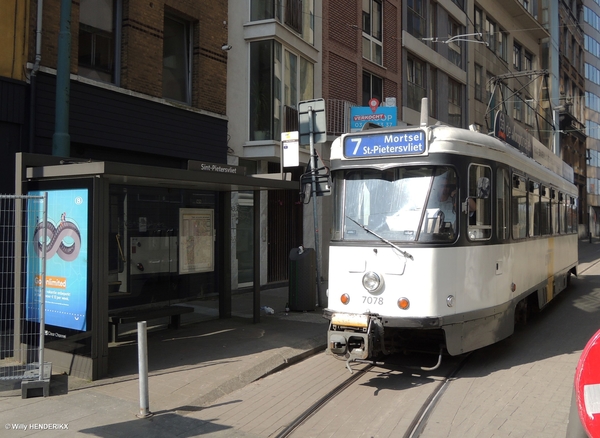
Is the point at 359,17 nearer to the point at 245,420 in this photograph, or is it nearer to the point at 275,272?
the point at 275,272

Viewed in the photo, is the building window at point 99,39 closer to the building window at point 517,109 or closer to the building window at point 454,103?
the building window at point 454,103

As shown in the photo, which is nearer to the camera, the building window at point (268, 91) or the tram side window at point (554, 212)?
the tram side window at point (554, 212)

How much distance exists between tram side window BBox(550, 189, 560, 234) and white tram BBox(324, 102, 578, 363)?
4.16 m

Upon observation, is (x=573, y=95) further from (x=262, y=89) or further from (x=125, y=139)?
(x=125, y=139)

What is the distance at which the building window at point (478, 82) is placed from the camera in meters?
31.4

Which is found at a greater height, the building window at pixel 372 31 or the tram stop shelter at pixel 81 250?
the building window at pixel 372 31

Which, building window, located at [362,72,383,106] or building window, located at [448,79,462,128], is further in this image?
building window, located at [448,79,462,128]

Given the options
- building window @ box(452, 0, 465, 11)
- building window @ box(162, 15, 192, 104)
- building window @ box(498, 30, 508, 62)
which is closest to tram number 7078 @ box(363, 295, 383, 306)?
building window @ box(162, 15, 192, 104)

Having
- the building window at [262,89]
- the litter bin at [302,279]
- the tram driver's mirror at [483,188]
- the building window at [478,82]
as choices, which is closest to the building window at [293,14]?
the building window at [262,89]

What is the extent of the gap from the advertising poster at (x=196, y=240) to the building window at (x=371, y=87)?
11792mm

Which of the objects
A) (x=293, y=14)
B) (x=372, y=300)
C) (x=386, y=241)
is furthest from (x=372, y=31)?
(x=372, y=300)

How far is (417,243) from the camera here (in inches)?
259

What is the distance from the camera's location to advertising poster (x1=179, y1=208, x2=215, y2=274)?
1013cm

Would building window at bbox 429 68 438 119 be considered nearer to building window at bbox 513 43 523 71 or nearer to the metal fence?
building window at bbox 513 43 523 71
